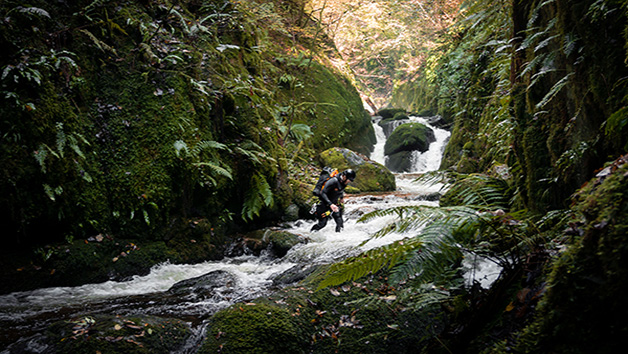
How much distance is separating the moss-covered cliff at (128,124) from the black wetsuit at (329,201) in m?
1.09

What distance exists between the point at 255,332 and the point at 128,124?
412 centimetres

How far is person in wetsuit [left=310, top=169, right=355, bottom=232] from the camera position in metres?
7.05

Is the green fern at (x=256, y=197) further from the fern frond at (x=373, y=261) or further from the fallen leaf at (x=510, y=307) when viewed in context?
the fallen leaf at (x=510, y=307)

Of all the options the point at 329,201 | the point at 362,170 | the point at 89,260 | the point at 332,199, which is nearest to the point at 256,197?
the point at 329,201

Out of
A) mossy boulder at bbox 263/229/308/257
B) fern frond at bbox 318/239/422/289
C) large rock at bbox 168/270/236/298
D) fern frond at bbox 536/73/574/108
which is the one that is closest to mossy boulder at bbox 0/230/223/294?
large rock at bbox 168/270/236/298

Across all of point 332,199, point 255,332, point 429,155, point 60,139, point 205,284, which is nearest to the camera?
point 255,332

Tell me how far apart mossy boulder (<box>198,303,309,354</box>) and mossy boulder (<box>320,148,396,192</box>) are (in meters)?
9.27

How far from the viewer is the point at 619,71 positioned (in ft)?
6.63

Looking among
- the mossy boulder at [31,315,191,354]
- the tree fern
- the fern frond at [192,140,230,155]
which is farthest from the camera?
the fern frond at [192,140,230,155]

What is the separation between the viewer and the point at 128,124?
5.21 meters

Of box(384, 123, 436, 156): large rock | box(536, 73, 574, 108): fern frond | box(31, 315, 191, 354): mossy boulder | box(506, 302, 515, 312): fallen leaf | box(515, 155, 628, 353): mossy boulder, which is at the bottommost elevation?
box(31, 315, 191, 354): mossy boulder

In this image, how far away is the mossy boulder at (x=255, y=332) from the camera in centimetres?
258

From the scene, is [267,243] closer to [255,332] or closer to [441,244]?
[255,332]

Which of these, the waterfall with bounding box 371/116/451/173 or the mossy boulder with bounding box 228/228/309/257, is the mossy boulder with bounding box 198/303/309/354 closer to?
the mossy boulder with bounding box 228/228/309/257
